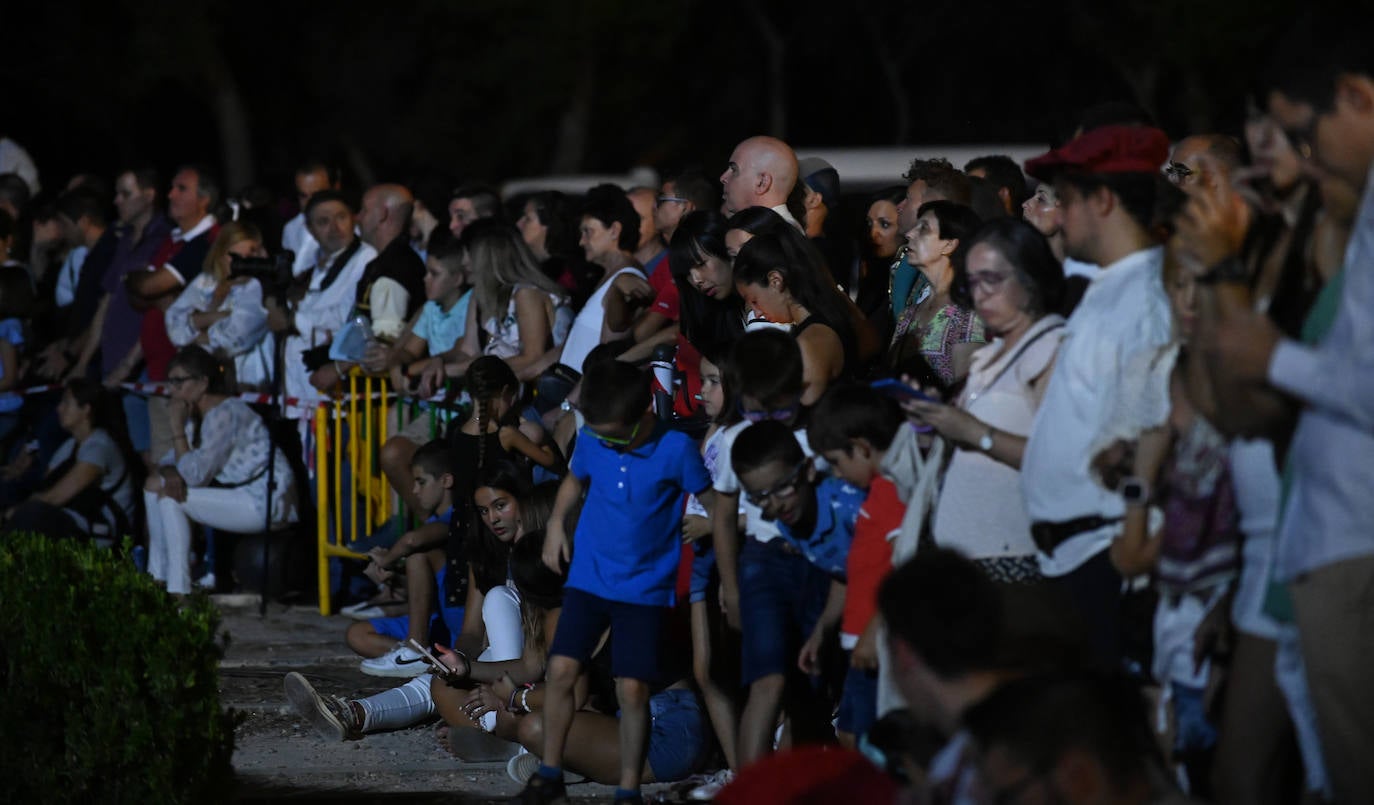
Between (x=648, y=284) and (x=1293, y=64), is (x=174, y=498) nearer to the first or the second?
(x=648, y=284)

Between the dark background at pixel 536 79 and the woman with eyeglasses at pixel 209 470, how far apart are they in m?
22.3

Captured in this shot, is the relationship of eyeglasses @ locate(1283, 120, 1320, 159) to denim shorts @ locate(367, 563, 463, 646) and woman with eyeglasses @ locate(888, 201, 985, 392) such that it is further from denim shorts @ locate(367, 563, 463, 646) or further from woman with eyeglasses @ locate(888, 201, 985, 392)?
denim shorts @ locate(367, 563, 463, 646)

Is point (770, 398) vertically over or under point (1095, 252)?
under

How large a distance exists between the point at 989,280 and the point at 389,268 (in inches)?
208

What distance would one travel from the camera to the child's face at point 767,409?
5.69 m

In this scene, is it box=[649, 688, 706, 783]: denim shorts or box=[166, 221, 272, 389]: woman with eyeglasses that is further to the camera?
box=[166, 221, 272, 389]: woman with eyeglasses

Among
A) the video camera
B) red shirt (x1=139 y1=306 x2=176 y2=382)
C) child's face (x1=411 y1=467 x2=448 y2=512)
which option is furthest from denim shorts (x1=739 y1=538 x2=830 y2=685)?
red shirt (x1=139 y1=306 x2=176 y2=382)

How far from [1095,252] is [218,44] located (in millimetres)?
30181

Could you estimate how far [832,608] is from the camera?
5562 millimetres

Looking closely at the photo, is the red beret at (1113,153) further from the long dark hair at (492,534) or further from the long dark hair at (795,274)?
the long dark hair at (492,534)

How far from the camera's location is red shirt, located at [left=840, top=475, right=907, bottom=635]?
523 cm

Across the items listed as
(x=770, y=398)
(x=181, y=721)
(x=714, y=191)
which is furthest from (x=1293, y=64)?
(x=714, y=191)

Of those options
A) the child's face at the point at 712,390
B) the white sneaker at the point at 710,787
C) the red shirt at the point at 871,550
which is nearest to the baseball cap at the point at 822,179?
the child's face at the point at 712,390

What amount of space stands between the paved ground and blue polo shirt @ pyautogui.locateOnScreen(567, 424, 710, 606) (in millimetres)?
811
